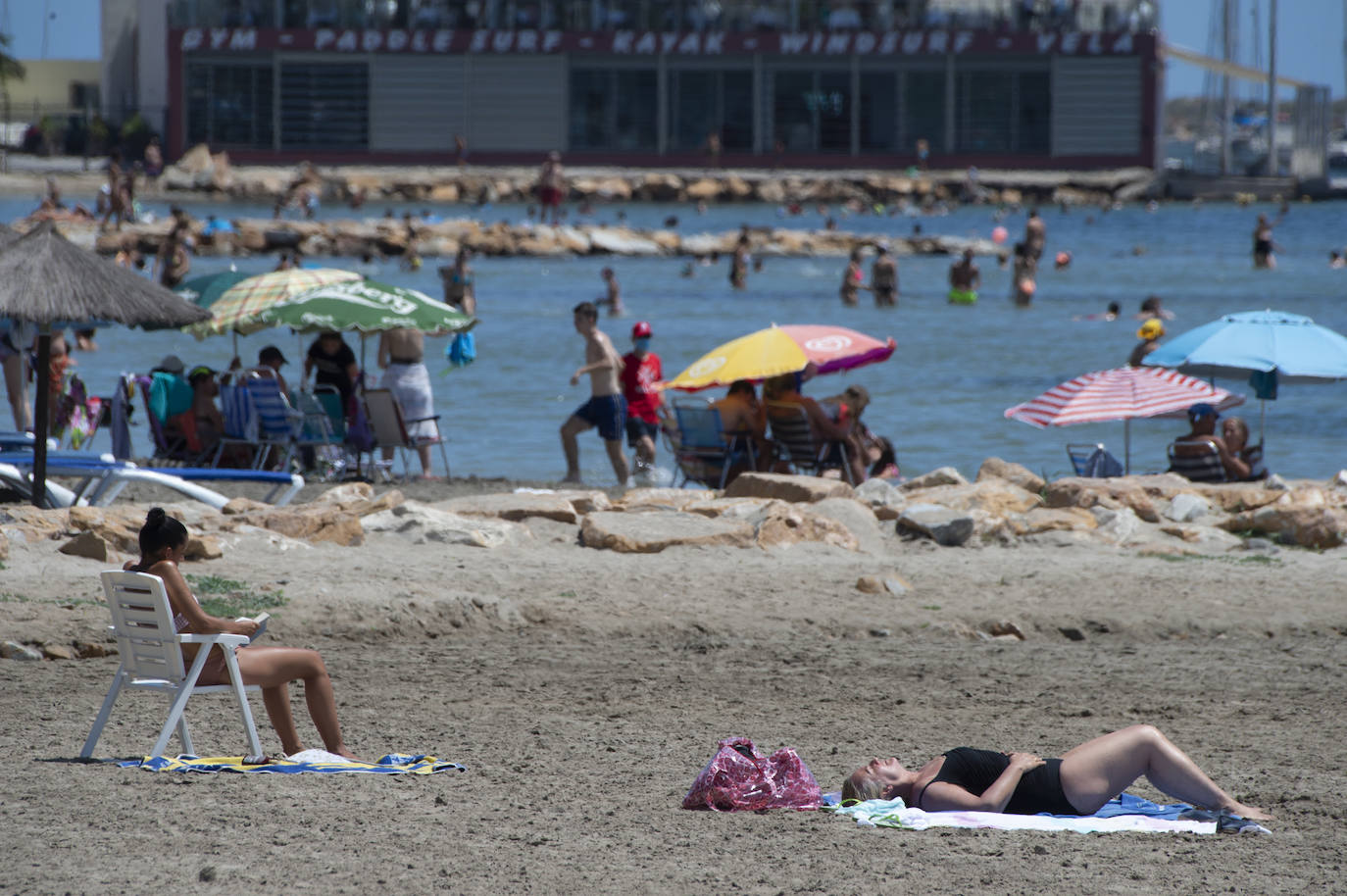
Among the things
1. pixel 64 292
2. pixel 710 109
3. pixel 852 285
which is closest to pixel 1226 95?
pixel 710 109

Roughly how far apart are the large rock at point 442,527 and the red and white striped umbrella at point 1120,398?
3960mm

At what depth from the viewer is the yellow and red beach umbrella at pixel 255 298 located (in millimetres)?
12320

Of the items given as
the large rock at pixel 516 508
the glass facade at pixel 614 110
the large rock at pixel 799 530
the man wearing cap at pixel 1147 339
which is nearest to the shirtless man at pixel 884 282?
the man wearing cap at pixel 1147 339

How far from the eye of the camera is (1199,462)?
39.2 feet

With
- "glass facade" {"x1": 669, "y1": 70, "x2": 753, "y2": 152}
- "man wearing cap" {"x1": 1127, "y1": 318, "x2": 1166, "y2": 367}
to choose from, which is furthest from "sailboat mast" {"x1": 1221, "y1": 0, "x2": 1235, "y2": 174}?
"man wearing cap" {"x1": 1127, "y1": 318, "x2": 1166, "y2": 367}

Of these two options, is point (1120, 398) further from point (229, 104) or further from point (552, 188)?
point (229, 104)

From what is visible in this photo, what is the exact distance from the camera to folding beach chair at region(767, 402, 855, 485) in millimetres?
12117

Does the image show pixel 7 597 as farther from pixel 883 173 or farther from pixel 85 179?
pixel 883 173

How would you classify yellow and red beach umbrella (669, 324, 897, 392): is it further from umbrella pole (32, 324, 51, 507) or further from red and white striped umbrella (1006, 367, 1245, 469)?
umbrella pole (32, 324, 51, 507)

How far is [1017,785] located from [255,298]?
29.5 feet

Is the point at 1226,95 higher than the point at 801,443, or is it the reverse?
the point at 1226,95

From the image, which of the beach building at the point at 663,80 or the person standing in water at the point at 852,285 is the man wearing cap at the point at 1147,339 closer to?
the person standing in water at the point at 852,285

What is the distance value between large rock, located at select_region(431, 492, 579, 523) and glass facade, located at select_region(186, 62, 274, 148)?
158 feet

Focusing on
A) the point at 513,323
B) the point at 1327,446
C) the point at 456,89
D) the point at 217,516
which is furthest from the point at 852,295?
the point at 456,89
